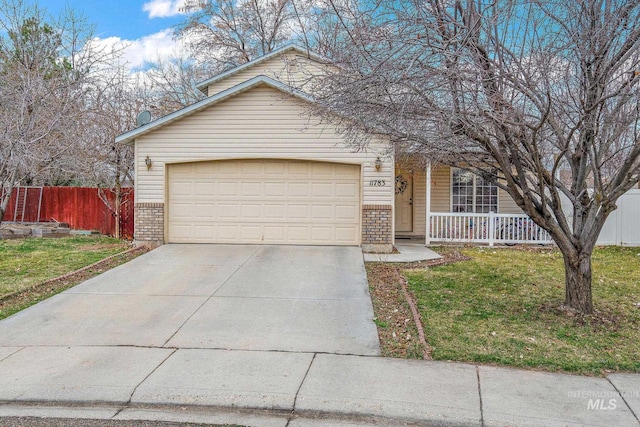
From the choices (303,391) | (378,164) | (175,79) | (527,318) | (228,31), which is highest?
(228,31)

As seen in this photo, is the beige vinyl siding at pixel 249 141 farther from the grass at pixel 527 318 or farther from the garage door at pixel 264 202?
the grass at pixel 527 318

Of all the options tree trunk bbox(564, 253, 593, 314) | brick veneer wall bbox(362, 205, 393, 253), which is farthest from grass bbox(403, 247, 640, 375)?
brick veneer wall bbox(362, 205, 393, 253)

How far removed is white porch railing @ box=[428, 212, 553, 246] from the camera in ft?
45.1

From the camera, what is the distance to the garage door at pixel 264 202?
12.1 m

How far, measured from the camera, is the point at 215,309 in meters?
7.19

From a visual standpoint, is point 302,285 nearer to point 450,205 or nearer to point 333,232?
point 333,232

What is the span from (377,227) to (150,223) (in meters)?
5.76

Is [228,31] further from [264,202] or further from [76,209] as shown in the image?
[264,202]

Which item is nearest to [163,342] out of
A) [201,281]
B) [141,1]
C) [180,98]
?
[201,281]

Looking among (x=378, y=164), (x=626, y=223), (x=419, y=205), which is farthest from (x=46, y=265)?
(x=626, y=223)

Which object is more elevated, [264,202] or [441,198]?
[441,198]

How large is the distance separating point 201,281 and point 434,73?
568cm

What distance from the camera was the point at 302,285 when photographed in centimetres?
859

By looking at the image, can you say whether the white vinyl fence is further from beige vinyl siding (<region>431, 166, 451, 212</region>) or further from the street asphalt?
the street asphalt
